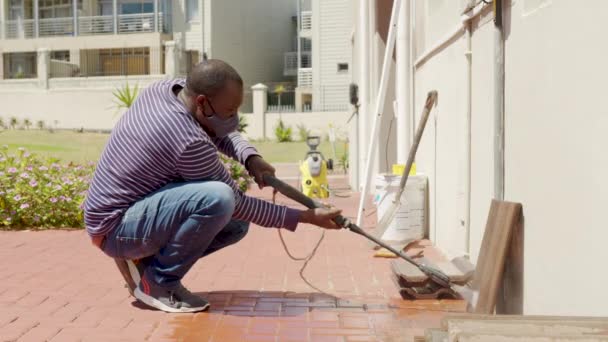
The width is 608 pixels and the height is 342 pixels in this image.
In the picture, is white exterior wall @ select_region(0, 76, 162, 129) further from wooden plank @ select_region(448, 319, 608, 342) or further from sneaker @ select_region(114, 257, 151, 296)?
wooden plank @ select_region(448, 319, 608, 342)

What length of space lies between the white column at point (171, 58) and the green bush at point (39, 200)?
27047 mm

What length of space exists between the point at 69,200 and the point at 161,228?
4.64m

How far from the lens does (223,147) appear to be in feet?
15.6

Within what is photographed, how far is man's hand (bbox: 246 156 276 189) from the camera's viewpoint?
14.7 feet

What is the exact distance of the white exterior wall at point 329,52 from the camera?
113 feet

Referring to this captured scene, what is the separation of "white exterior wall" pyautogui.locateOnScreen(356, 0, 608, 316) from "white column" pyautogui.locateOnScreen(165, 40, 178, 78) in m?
31.2

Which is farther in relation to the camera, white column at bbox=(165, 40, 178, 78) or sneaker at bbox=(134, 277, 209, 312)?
white column at bbox=(165, 40, 178, 78)

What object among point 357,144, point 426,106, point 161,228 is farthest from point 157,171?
point 357,144

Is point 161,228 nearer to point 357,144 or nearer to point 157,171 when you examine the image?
point 157,171

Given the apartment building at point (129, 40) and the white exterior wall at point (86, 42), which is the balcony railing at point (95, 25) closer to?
the apartment building at point (129, 40)

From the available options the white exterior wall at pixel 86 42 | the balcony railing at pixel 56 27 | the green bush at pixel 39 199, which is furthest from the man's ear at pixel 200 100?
the balcony railing at pixel 56 27

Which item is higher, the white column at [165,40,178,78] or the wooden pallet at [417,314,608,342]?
the white column at [165,40,178,78]

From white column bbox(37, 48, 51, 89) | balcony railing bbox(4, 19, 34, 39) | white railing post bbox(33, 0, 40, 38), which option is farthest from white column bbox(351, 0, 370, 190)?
balcony railing bbox(4, 19, 34, 39)

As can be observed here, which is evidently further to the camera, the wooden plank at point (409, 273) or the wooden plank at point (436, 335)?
the wooden plank at point (409, 273)
